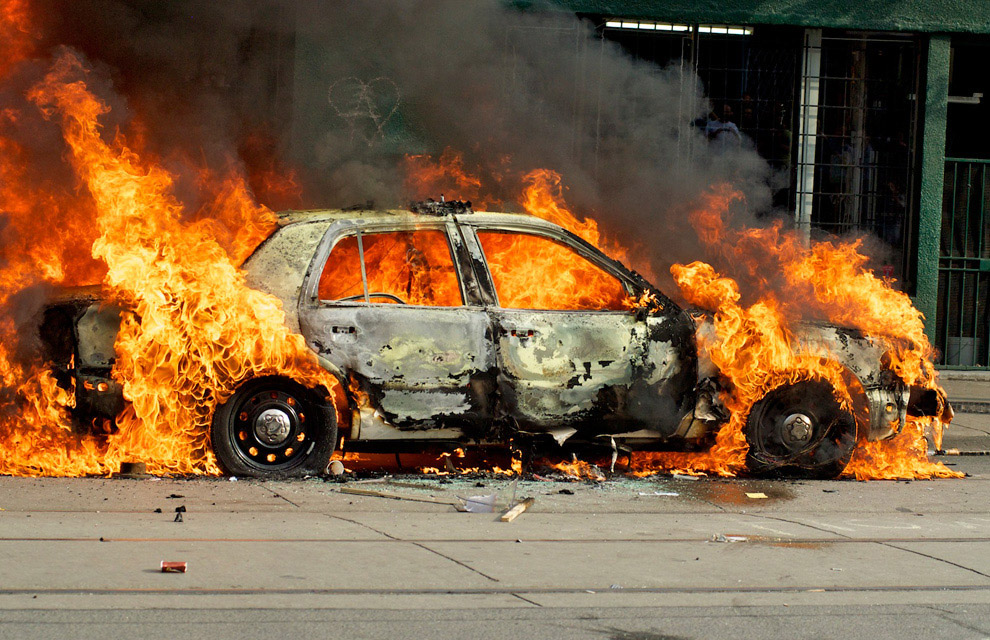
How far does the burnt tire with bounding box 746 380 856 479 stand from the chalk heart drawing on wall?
5.08 m

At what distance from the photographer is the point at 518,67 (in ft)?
35.1

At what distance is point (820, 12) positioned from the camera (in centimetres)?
1223

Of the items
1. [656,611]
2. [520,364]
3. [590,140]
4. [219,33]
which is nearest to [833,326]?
[520,364]

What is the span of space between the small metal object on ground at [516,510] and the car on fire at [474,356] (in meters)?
0.53

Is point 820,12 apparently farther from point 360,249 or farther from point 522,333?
point 360,249

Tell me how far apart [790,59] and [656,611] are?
361 inches

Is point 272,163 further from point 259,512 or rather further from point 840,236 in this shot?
point 840,236

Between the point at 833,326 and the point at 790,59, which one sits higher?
the point at 790,59

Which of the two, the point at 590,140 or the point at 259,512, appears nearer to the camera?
the point at 259,512

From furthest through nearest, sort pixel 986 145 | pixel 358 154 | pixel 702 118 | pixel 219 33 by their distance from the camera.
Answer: pixel 986 145
pixel 702 118
pixel 358 154
pixel 219 33

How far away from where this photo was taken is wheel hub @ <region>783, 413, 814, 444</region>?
7.18 meters

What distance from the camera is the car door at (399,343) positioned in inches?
263

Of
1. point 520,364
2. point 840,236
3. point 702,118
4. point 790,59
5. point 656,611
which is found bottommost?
point 656,611

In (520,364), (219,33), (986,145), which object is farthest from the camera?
(986,145)
